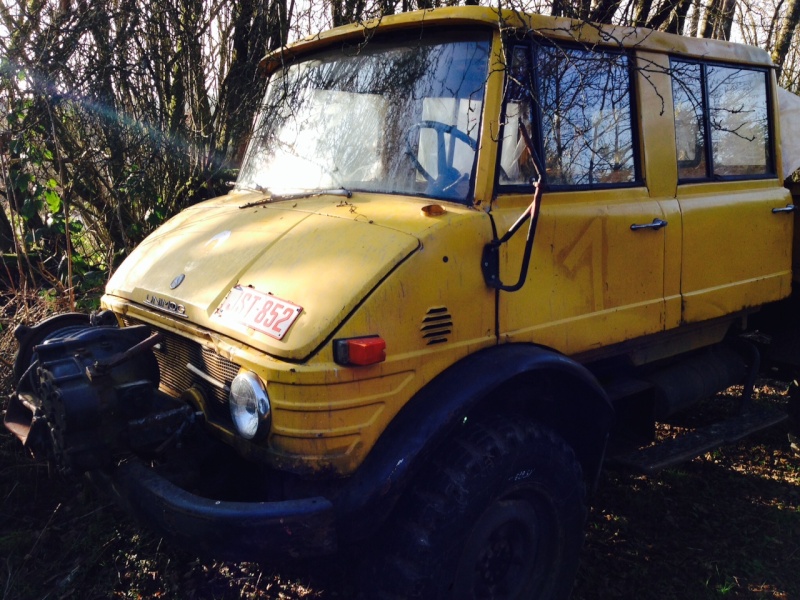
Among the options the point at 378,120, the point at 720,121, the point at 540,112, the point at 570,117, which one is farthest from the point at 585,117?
the point at 720,121

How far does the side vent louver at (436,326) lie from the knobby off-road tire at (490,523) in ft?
1.24

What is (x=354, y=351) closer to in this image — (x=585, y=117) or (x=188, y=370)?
(x=188, y=370)

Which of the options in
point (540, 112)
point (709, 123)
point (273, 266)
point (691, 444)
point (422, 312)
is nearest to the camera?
point (422, 312)

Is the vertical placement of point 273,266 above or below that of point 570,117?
below

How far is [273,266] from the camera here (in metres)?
2.59

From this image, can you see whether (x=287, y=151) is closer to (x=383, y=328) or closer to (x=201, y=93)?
(x=383, y=328)

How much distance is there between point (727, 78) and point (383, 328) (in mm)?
2786

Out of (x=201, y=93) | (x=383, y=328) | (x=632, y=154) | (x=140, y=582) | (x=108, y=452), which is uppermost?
(x=201, y=93)

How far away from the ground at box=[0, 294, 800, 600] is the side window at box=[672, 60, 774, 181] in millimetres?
1892

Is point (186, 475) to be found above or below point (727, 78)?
below

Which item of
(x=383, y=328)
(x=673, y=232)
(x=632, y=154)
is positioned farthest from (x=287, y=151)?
(x=673, y=232)

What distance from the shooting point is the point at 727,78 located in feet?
12.9

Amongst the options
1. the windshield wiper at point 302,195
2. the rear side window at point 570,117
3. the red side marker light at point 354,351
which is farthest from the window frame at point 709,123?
the red side marker light at point 354,351

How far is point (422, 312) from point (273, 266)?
→ 0.58m
